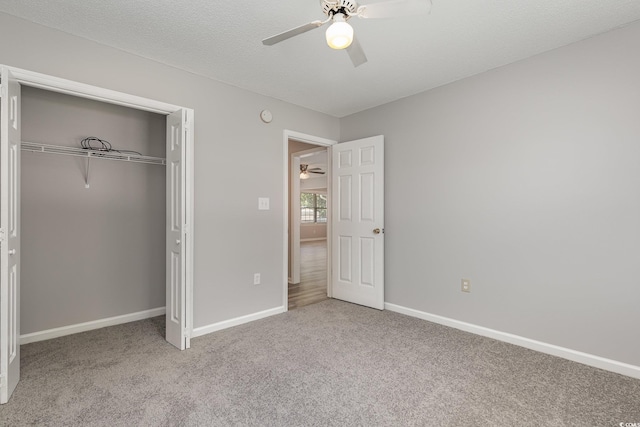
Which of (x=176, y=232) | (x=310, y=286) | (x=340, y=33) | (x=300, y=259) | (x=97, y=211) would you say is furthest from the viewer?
(x=300, y=259)

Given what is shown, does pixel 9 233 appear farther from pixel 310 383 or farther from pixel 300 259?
pixel 300 259

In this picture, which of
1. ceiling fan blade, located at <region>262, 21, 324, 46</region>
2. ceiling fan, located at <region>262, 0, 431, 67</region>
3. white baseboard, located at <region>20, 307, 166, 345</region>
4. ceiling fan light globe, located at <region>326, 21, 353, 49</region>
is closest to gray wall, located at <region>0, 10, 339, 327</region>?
white baseboard, located at <region>20, 307, 166, 345</region>

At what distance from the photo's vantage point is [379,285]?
3715 millimetres

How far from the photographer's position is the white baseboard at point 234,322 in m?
2.97

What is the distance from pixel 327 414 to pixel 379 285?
6.75ft

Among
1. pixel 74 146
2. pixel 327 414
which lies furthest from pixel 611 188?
pixel 74 146

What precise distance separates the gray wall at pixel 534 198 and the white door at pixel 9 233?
3.36 meters

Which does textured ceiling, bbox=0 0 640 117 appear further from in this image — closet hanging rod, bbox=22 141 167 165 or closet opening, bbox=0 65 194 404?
closet hanging rod, bbox=22 141 167 165

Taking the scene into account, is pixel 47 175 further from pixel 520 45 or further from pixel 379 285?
pixel 520 45

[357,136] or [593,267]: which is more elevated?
[357,136]

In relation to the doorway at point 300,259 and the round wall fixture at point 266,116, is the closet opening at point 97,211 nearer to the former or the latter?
the round wall fixture at point 266,116

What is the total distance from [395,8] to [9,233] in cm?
263

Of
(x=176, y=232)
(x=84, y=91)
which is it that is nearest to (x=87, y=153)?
(x=84, y=91)

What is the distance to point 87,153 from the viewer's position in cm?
301
